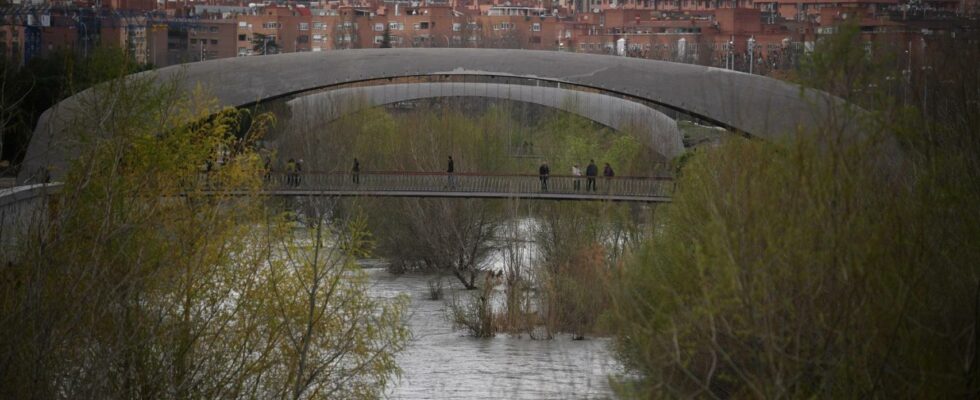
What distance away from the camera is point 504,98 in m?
50.5

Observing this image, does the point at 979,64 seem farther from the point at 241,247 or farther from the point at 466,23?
the point at 466,23

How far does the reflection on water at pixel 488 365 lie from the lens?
26766mm

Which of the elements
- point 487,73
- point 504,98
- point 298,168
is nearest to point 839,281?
point 487,73

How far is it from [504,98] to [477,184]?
11.0 meters

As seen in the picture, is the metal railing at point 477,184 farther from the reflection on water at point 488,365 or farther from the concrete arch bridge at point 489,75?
the reflection on water at point 488,365

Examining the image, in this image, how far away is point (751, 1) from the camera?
148750 millimetres

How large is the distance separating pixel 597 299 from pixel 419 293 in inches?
388

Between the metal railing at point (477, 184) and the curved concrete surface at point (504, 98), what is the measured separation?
9.23 meters

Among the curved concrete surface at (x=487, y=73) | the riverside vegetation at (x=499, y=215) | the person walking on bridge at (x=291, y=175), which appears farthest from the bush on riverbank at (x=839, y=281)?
the curved concrete surface at (x=487, y=73)

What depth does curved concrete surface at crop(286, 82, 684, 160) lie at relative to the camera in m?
49.9

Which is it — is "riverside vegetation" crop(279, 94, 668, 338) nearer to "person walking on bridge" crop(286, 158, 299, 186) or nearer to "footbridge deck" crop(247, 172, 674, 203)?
"footbridge deck" crop(247, 172, 674, 203)

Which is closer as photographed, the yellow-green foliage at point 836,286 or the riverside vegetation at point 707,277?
the yellow-green foliage at point 836,286

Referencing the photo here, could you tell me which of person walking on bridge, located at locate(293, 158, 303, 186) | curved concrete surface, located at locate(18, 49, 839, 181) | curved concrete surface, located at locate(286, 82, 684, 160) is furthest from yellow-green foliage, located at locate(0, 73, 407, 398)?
curved concrete surface, located at locate(286, 82, 684, 160)

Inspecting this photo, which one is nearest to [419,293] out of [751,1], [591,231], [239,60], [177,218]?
[591,231]
